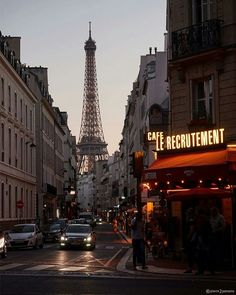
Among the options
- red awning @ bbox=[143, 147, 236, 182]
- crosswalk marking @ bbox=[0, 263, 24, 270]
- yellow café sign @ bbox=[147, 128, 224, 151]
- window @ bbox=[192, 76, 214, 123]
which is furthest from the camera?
window @ bbox=[192, 76, 214, 123]

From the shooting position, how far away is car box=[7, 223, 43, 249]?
39.1 m

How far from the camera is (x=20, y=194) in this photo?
63219 millimetres

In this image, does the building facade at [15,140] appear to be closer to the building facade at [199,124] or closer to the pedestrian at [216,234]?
the building facade at [199,124]

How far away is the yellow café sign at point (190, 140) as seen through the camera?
24922 millimetres

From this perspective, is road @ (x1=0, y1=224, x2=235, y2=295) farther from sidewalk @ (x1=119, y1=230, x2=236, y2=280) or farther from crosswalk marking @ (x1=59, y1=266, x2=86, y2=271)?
sidewalk @ (x1=119, y1=230, x2=236, y2=280)

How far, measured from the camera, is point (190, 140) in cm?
2620

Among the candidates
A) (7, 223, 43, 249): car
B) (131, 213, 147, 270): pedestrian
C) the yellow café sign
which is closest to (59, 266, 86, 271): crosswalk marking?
(131, 213, 147, 270): pedestrian

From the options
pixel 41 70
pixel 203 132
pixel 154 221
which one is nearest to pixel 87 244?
pixel 154 221

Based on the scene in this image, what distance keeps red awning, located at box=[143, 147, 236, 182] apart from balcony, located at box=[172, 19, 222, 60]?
4.01m

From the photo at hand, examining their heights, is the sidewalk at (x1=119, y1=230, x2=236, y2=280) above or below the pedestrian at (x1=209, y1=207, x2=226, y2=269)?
below

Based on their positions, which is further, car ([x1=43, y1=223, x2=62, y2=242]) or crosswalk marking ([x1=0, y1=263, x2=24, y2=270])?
car ([x1=43, y1=223, x2=62, y2=242])

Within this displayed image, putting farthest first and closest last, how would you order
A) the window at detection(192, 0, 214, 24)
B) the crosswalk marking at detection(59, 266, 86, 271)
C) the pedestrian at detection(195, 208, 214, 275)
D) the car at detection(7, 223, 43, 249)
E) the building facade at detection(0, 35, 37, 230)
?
the building facade at detection(0, 35, 37, 230), the car at detection(7, 223, 43, 249), the window at detection(192, 0, 214, 24), the crosswalk marking at detection(59, 266, 86, 271), the pedestrian at detection(195, 208, 214, 275)

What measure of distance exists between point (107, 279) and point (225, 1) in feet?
38.3

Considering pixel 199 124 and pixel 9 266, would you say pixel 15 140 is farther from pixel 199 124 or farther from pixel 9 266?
pixel 9 266
